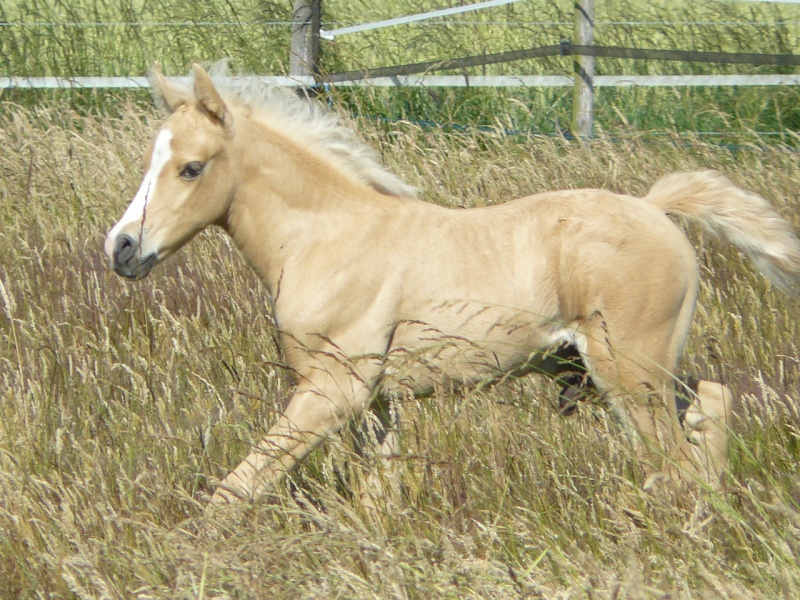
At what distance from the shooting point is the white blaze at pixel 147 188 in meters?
3.23

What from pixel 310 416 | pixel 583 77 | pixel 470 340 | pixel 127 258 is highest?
pixel 583 77

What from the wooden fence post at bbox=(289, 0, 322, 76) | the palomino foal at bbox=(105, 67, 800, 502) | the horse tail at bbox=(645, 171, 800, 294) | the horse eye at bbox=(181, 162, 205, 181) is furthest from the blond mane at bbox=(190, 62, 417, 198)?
the wooden fence post at bbox=(289, 0, 322, 76)

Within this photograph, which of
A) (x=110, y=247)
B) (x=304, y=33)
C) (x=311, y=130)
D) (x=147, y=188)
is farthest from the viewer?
(x=304, y=33)

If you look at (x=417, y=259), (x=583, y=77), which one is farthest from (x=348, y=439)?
(x=583, y=77)

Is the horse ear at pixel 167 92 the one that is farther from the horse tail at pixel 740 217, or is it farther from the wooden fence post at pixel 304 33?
the wooden fence post at pixel 304 33

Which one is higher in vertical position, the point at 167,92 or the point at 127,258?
the point at 167,92

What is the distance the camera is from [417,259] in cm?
351

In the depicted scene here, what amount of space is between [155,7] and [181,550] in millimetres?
8196

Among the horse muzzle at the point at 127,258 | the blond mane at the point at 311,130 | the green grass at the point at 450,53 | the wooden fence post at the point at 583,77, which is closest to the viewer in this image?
the horse muzzle at the point at 127,258

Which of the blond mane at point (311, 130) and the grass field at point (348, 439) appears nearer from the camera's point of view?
the grass field at point (348, 439)

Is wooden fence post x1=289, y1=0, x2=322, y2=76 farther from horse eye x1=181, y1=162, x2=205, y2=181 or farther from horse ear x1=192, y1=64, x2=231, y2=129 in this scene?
horse eye x1=181, y1=162, x2=205, y2=181

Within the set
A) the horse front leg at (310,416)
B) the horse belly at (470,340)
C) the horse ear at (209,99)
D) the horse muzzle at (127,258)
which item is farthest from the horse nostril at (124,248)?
the horse belly at (470,340)

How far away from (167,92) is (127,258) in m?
0.64

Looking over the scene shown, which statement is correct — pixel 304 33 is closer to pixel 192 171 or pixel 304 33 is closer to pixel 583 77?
pixel 583 77
